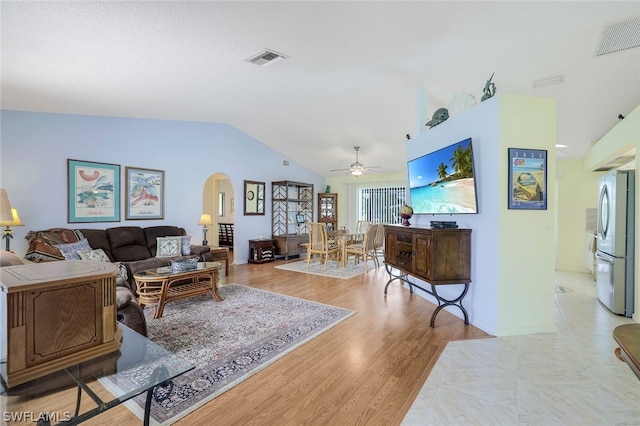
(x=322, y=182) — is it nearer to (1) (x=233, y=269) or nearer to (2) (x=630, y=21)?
(1) (x=233, y=269)

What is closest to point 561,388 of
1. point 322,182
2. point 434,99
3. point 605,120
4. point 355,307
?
point 355,307

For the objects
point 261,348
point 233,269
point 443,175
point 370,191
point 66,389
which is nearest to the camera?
point 66,389

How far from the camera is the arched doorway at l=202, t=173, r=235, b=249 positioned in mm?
8695

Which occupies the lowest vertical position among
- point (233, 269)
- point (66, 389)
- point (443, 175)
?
point (233, 269)

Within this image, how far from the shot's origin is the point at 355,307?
3.68 metres

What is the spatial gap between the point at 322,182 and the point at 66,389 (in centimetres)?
840

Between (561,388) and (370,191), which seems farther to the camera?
(370,191)

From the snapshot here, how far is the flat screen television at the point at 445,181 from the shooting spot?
10.2ft

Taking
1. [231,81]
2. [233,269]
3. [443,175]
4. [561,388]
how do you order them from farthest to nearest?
[233,269] < [231,81] < [443,175] < [561,388]

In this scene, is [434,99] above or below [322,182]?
above

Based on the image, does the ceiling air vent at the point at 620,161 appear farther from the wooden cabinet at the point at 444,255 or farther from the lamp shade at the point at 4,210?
the lamp shade at the point at 4,210

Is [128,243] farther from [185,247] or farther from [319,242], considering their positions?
[319,242]

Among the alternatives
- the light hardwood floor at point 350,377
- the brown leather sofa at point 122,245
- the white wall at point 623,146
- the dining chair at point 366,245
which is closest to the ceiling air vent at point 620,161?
the white wall at point 623,146

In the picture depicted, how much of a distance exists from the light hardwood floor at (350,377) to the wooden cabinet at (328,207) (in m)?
5.26
